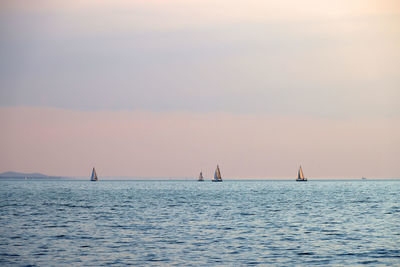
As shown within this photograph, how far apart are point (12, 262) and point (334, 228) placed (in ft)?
103

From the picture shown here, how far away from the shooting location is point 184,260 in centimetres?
3503

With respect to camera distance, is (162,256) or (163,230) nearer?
(162,256)

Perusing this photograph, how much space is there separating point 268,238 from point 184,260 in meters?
12.2

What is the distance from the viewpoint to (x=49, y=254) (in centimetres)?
3734

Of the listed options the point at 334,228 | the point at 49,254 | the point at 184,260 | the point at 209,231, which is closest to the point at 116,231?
the point at 209,231

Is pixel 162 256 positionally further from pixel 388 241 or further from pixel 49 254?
pixel 388 241

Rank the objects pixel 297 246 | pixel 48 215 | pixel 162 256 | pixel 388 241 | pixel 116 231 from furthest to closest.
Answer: pixel 48 215 → pixel 116 231 → pixel 388 241 → pixel 297 246 → pixel 162 256

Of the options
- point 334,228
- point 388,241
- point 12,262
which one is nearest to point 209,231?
point 334,228

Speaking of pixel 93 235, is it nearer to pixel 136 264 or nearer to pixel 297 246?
pixel 136 264

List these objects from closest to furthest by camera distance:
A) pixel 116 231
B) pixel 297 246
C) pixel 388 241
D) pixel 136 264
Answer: pixel 136 264
pixel 297 246
pixel 388 241
pixel 116 231

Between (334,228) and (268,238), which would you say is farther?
(334,228)

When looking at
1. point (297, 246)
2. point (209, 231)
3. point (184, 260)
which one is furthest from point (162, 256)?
point (209, 231)

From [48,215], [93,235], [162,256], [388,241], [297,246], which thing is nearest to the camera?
[162,256]

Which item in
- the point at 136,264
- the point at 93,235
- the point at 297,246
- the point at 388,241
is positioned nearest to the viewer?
the point at 136,264
